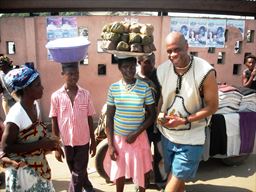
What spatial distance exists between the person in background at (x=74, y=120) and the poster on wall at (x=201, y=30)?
14.1 feet

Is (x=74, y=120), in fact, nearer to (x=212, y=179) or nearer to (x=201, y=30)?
(x=212, y=179)

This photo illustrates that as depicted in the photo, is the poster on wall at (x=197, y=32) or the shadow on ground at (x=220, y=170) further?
the poster on wall at (x=197, y=32)

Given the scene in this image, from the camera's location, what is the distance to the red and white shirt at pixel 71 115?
9.43 feet

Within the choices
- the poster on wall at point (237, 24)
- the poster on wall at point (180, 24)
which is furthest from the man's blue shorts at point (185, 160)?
the poster on wall at point (237, 24)

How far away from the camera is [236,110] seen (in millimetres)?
4051

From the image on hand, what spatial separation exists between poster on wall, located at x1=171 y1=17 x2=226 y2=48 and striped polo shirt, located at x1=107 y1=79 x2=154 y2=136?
4.30 meters

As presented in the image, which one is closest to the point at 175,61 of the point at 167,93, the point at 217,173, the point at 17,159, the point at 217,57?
the point at 167,93

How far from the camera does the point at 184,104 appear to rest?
2.45 metres

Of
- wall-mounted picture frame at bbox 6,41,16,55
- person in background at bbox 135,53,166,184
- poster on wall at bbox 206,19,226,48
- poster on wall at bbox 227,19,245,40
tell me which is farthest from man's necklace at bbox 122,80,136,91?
poster on wall at bbox 227,19,245,40

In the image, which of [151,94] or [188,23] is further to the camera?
[188,23]

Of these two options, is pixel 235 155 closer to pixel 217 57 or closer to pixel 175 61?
pixel 175 61

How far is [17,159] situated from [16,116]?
33 cm

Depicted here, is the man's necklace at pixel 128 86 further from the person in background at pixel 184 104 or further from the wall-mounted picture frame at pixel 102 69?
the wall-mounted picture frame at pixel 102 69

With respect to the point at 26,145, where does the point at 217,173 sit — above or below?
below
